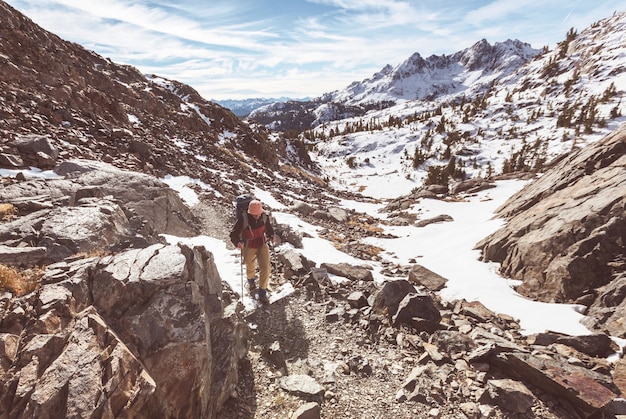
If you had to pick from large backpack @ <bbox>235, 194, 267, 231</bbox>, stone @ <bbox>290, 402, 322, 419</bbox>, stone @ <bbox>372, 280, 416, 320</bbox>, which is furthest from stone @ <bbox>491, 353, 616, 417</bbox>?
large backpack @ <bbox>235, 194, 267, 231</bbox>

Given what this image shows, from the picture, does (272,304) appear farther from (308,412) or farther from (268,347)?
(308,412)

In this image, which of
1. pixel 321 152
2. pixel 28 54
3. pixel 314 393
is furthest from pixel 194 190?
pixel 321 152

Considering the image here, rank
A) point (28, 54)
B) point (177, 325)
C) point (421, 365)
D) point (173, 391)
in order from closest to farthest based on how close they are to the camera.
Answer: point (173, 391) → point (177, 325) → point (421, 365) → point (28, 54)

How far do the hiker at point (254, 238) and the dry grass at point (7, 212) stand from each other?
4.88 metres

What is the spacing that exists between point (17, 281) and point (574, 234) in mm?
14272

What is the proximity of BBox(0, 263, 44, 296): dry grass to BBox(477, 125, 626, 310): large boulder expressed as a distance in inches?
502

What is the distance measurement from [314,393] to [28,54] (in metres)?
37.0

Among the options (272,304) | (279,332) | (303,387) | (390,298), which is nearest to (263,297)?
(272,304)

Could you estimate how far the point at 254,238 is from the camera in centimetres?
870

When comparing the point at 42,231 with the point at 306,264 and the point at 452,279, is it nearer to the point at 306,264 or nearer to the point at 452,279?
the point at 306,264

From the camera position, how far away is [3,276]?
14.5ft

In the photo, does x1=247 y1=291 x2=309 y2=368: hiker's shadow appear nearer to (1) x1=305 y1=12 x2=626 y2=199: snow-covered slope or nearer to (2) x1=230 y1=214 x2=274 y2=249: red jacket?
(2) x1=230 y1=214 x2=274 y2=249: red jacket

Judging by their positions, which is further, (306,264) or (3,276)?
(306,264)

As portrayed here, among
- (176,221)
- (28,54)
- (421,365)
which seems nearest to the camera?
(421,365)
